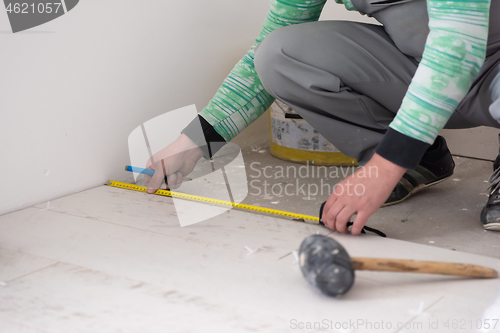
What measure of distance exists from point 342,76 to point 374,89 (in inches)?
3.7

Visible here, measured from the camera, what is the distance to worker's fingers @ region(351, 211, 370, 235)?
1003 mm

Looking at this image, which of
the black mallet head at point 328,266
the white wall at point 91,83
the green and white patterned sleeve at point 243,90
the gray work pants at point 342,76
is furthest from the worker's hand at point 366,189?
the white wall at point 91,83

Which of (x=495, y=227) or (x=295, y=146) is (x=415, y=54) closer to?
(x=495, y=227)

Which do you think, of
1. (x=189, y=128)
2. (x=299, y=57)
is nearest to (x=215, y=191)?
(x=189, y=128)

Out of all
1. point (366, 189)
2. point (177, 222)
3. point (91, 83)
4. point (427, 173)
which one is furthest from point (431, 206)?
point (91, 83)

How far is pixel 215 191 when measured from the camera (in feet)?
4.94

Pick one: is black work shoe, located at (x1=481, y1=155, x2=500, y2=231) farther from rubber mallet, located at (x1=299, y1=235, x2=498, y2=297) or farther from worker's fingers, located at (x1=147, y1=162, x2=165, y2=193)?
worker's fingers, located at (x1=147, y1=162, x2=165, y2=193)

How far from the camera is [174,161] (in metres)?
1.41

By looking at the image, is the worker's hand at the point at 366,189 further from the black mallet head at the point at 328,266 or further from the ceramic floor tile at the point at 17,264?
the ceramic floor tile at the point at 17,264

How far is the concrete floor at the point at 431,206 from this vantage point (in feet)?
3.73

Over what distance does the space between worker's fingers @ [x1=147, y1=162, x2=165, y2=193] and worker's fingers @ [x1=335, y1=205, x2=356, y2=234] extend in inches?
23.0

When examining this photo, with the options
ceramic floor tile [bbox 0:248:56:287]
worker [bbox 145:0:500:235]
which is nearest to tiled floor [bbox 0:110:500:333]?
ceramic floor tile [bbox 0:248:56:287]

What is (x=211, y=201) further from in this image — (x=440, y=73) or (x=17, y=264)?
(x=440, y=73)

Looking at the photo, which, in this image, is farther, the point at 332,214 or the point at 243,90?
the point at 243,90
